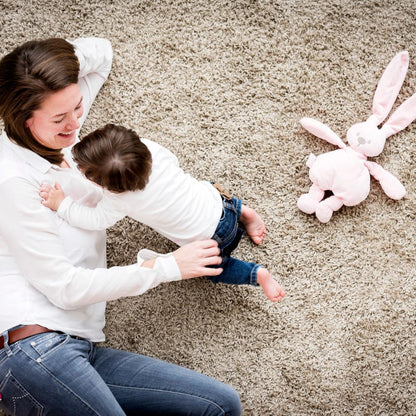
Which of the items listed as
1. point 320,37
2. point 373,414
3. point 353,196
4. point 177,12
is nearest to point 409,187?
point 353,196

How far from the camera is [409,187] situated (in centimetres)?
130

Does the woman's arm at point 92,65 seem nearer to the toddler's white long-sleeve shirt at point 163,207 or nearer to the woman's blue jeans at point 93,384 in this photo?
the toddler's white long-sleeve shirt at point 163,207

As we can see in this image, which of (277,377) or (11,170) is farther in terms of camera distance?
(277,377)

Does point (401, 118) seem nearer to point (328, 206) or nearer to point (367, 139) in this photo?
point (367, 139)

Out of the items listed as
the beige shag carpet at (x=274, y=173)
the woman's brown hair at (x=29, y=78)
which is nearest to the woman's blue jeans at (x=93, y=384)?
the beige shag carpet at (x=274, y=173)

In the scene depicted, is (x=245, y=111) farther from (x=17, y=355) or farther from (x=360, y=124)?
(x=17, y=355)

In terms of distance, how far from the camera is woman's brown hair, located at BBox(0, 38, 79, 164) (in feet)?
2.98

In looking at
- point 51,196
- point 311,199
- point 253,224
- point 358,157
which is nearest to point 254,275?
point 253,224

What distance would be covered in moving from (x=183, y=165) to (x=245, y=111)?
241 mm

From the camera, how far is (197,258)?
1.05 meters

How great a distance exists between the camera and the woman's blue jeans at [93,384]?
0.97m

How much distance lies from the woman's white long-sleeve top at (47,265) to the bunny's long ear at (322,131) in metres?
0.55

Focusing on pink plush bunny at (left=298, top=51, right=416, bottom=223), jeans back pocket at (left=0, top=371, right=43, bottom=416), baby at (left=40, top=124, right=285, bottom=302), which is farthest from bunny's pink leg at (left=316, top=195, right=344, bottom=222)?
jeans back pocket at (left=0, top=371, right=43, bottom=416)

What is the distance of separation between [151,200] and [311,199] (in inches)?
19.2
